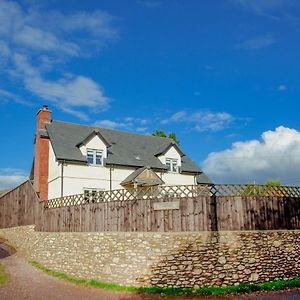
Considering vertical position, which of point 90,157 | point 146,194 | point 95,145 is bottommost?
point 146,194

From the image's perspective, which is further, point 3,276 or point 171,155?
point 171,155

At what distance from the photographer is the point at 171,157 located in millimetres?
33625

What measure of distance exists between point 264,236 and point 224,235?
73.3 inches

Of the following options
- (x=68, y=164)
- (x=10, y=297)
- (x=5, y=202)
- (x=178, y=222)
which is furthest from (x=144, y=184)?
(x=10, y=297)

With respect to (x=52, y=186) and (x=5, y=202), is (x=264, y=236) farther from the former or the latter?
(x=5, y=202)

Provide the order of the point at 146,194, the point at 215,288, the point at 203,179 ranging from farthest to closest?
the point at 203,179 < the point at 146,194 < the point at 215,288

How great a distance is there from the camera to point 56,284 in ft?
53.6

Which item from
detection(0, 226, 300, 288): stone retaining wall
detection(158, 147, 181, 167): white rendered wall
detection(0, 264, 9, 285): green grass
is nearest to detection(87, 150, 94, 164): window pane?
detection(158, 147, 181, 167): white rendered wall

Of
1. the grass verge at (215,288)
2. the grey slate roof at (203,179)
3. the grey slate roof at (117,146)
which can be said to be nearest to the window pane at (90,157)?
the grey slate roof at (117,146)

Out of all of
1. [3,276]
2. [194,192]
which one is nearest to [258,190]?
[194,192]

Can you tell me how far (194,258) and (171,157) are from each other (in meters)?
19.1

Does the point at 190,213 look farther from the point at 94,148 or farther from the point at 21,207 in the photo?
the point at 94,148

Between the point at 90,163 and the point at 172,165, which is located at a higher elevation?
the point at 172,165

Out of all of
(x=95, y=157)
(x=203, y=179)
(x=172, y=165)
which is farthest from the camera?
(x=203, y=179)
